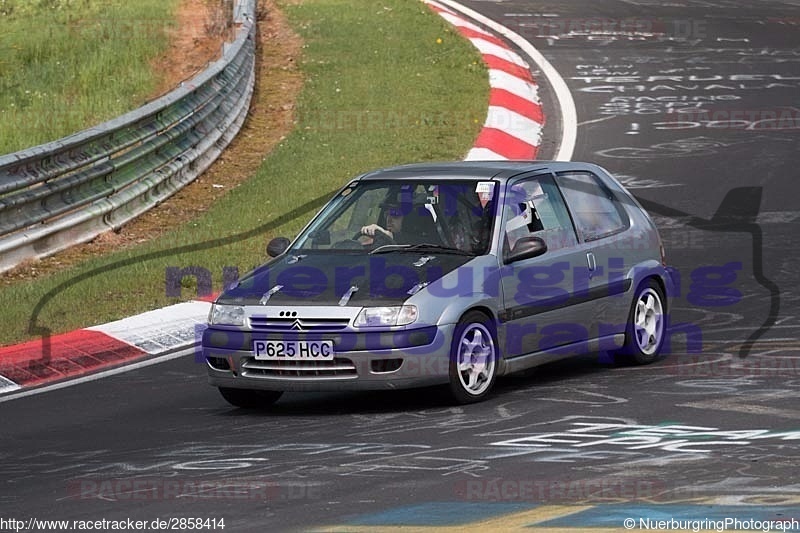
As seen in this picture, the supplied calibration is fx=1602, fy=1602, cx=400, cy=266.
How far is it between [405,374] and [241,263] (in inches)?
190

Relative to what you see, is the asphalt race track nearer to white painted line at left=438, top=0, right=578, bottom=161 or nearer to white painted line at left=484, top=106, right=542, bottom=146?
white painted line at left=438, top=0, right=578, bottom=161

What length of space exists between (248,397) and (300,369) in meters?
0.66

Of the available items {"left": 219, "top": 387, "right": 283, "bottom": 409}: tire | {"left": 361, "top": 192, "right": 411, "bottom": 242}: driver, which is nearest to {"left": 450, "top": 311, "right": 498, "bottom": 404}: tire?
{"left": 361, "top": 192, "right": 411, "bottom": 242}: driver

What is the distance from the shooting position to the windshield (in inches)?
385

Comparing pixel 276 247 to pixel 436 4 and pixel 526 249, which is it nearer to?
pixel 526 249

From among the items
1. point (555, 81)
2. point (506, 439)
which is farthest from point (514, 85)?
point (506, 439)

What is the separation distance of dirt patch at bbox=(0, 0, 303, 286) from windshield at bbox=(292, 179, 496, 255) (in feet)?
15.0

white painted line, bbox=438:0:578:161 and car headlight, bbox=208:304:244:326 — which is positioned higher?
white painted line, bbox=438:0:578:161

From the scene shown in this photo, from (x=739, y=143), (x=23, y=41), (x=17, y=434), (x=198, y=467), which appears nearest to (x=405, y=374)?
(x=198, y=467)

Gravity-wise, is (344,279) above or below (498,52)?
below

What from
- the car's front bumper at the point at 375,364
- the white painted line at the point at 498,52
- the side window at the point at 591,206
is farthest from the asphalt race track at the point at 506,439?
the white painted line at the point at 498,52

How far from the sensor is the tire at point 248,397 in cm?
956

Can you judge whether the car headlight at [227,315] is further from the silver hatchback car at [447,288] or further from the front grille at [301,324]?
the front grille at [301,324]

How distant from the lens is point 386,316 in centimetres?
895
